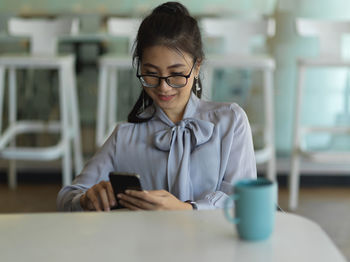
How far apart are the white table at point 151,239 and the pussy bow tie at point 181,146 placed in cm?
34

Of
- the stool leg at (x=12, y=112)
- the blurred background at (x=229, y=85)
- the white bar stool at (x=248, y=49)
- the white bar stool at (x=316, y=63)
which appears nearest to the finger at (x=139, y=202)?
the white bar stool at (x=248, y=49)

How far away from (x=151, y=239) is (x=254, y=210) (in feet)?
0.53

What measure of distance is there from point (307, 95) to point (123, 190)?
256 centimetres

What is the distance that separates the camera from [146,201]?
45.9 inches

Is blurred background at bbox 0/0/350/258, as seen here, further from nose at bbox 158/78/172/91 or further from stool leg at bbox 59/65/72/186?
nose at bbox 158/78/172/91

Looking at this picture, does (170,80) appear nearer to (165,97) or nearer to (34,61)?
(165,97)

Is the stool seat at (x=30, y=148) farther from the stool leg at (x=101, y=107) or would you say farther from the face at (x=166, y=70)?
the face at (x=166, y=70)

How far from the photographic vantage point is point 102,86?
3092 millimetres

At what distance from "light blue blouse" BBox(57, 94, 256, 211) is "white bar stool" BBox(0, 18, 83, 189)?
66.5 inches

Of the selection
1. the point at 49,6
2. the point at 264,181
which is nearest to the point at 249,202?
the point at 264,181

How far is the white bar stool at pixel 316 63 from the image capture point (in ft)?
9.85

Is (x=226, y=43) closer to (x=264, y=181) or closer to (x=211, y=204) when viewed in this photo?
(x=211, y=204)

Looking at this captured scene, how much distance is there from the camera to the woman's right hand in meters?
1.19

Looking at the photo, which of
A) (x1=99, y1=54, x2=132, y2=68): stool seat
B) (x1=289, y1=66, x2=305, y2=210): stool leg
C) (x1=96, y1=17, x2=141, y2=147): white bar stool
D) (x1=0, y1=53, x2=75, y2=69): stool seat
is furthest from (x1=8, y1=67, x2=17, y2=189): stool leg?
(x1=289, y1=66, x2=305, y2=210): stool leg
